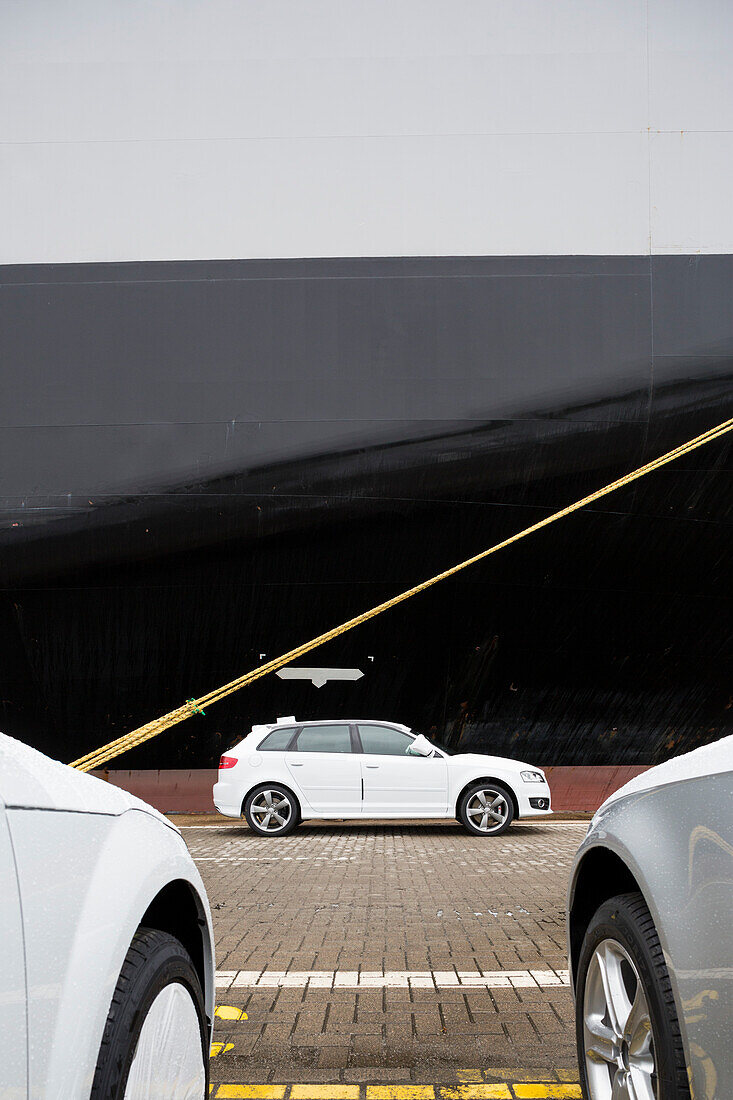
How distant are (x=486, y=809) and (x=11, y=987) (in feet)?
29.2

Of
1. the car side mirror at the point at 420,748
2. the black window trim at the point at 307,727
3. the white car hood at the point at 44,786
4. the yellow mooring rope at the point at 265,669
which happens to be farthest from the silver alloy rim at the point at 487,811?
the white car hood at the point at 44,786

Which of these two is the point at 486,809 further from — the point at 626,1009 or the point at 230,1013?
the point at 626,1009

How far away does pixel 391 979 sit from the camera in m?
4.27

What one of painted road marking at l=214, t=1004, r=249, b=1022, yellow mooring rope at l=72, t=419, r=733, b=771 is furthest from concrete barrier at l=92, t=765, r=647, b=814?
painted road marking at l=214, t=1004, r=249, b=1022

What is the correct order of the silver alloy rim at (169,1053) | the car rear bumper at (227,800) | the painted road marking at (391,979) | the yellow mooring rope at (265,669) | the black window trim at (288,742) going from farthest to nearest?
the yellow mooring rope at (265,669) < the black window trim at (288,742) < the car rear bumper at (227,800) < the painted road marking at (391,979) < the silver alloy rim at (169,1053)

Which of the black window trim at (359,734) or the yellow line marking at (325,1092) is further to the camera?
the black window trim at (359,734)

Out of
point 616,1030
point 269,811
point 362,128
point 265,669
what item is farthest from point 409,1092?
point 362,128

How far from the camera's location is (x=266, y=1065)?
322 centimetres

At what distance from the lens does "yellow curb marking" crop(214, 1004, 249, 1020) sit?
3.72m

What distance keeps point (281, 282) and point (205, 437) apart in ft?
7.06

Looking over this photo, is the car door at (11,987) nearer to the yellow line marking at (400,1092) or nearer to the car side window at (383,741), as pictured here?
the yellow line marking at (400,1092)

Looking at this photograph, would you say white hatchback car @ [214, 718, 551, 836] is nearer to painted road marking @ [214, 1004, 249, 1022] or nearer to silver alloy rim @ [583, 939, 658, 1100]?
painted road marking @ [214, 1004, 249, 1022]

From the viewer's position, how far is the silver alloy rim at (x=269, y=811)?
9.89 m

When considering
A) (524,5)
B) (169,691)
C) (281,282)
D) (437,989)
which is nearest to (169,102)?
(281,282)
